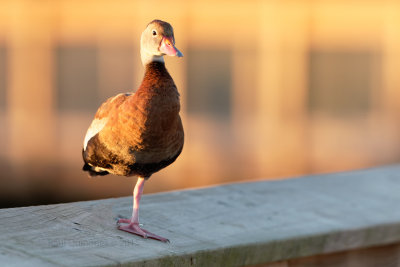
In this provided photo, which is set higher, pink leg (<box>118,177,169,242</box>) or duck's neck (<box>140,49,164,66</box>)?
duck's neck (<box>140,49,164,66</box>)

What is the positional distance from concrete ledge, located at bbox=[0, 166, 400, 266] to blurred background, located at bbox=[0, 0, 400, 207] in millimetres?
4762

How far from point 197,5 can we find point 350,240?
220 inches

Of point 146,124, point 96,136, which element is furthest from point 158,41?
point 96,136

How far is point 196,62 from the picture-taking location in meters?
8.00

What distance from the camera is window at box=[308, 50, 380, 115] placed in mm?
8047

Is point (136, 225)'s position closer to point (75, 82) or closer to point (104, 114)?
point (104, 114)

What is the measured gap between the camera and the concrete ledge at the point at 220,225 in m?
1.99

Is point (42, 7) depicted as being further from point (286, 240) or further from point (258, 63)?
point (286, 240)

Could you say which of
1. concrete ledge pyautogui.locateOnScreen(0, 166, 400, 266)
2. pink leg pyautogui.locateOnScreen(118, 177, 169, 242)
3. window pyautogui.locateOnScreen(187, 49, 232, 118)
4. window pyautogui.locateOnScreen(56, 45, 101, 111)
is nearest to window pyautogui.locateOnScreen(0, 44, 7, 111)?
window pyautogui.locateOnScreen(56, 45, 101, 111)

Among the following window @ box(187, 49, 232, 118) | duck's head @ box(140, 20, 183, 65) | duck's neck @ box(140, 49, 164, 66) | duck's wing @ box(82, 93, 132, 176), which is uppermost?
duck's head @ box(140, 20, 183, 65)

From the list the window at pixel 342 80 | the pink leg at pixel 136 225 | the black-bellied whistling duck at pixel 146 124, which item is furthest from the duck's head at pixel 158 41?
the window at pixel 342 80

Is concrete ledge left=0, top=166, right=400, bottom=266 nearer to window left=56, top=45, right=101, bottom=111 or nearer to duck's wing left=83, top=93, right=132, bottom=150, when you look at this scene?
duck's wing left=83, top=93, right=132, bottom=150

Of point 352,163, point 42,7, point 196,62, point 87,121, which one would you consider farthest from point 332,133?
point 42,7

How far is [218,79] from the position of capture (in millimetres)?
8117
